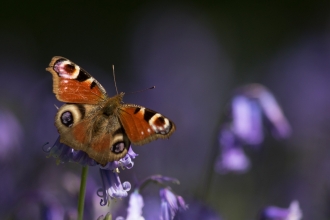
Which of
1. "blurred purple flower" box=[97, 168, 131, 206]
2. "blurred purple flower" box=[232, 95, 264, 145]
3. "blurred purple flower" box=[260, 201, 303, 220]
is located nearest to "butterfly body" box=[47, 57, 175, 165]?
"blurred purple flower" box=[97, 168, 131, 206]

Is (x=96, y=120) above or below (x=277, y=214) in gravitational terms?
above

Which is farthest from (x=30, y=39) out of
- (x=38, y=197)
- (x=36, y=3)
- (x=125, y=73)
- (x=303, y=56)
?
(x=38, y=197)

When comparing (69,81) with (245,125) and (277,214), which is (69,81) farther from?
(245,125)

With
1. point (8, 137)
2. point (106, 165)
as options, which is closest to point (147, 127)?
point (106, 165)

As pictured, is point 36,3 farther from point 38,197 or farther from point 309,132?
point 38,197

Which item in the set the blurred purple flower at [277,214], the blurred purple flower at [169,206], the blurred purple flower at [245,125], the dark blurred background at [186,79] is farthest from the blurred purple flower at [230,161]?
the blurred purple flower at [169,206]
